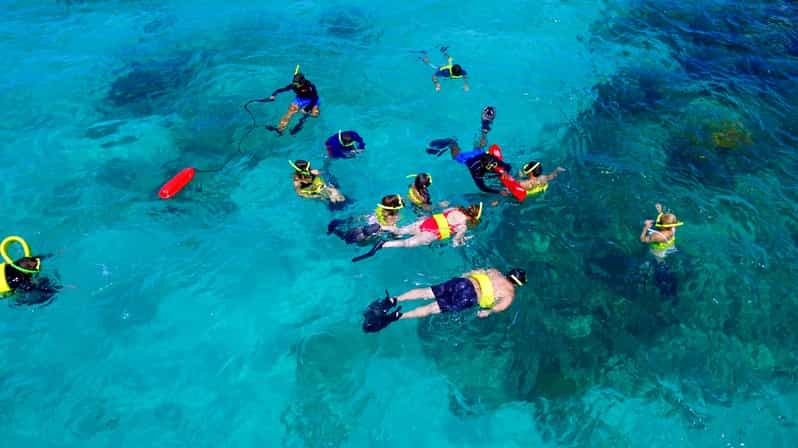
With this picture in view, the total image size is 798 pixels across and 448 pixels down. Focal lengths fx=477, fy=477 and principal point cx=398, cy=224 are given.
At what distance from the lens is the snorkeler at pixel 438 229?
9.70m

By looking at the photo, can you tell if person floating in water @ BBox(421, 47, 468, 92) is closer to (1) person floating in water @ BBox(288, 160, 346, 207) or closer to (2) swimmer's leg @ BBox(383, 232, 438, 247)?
(1) person floating in water @ BBox(288, 160, 346, 207)

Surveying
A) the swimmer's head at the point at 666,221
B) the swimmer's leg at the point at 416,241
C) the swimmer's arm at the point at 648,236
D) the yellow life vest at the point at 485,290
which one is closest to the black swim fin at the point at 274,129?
Answer: the swimmer's leg at the point at 416,241

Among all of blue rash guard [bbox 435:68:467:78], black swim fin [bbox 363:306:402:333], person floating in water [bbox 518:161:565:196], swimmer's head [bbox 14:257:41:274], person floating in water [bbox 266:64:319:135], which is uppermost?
blue rash guard [bbox 435:68:467:78]

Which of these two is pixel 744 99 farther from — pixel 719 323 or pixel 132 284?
pixel 132 284

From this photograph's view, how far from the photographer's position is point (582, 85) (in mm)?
15250

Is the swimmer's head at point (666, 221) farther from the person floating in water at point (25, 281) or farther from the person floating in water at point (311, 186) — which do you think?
the person floating in water at point (25, 281)

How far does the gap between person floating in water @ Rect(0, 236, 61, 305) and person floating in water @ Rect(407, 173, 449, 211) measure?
24.1ft

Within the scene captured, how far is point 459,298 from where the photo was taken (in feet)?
29.3

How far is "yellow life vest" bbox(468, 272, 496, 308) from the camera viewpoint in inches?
347

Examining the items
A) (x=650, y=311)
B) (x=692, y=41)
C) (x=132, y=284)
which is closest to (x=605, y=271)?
(x=650, y=311)

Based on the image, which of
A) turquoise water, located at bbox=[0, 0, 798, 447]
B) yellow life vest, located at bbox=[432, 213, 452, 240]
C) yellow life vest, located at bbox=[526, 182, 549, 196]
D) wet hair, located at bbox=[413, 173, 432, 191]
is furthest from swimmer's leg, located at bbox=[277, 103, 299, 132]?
yellow life vest, located at bbox=[526, 182, 549, 196]

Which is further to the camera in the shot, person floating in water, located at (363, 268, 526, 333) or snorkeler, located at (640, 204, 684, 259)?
snorkeler, located at (640, 204, 684, 259)

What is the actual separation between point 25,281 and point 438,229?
792 cm

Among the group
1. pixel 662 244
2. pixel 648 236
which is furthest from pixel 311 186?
pixel 662 244
